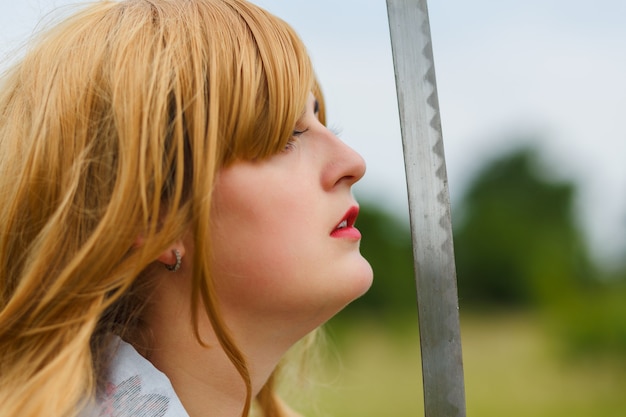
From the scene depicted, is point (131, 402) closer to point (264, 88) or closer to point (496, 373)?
point (264, 88)

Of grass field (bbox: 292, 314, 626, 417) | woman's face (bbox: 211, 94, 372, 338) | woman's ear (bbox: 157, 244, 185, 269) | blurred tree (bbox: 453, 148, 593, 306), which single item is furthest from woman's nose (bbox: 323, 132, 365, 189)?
blurred tree (bbox: 453, 148, 593, 306)

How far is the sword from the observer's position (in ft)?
3.02

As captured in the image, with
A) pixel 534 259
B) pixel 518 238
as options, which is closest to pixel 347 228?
pixel 518 238

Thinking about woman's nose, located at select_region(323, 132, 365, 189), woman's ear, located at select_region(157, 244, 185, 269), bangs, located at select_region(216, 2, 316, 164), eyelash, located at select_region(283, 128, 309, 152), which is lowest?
woman's ear, located at select_region(157, 244, 185, 269)

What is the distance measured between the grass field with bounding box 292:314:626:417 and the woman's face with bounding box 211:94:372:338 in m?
4.53

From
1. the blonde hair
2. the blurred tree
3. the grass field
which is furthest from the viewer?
the blurred tree

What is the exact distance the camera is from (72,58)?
0.94 meters

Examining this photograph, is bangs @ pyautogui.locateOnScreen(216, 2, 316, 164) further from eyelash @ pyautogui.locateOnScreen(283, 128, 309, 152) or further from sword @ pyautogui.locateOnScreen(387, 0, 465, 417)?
sword @ pyautogui.locateOnScreen(387, 0, 465, 417)

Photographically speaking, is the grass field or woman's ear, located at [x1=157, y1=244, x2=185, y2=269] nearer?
woman's ear, located at [x1=157, y1=244, x2=185, y2=269]

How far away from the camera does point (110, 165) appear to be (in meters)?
0.91

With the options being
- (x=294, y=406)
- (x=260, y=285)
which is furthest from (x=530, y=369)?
(x=260, y=285)

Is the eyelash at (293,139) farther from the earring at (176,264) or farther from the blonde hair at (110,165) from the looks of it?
the earring at (176,264)

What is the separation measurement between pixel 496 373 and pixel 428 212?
646 cm

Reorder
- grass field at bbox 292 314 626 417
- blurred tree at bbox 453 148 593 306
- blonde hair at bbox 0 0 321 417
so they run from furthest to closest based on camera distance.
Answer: blurred tree at bbox 453 148 593 306, grass field at bbox 292 314 626 417, blonde hair at bbox 0 0 321 417
